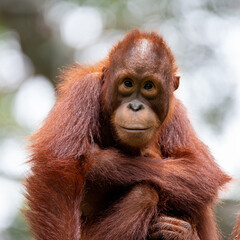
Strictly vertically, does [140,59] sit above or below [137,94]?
above

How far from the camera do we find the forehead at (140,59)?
419 centimetres

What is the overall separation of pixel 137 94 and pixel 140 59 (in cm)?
28

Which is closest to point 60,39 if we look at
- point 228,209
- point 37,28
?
point 37,28

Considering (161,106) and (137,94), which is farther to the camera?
(161,106)

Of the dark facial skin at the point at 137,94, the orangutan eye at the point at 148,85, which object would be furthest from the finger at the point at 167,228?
the orangutan eye at the point at 148,85

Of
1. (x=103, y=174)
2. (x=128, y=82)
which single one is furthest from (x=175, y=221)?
(x=128, y=82)

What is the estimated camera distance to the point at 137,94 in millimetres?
4207

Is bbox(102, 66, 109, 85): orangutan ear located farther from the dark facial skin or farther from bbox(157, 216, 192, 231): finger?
bbox(157, 216, 192, 231): finger

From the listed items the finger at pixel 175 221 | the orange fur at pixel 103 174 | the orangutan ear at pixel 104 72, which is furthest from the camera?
the orangutan ear at pixel 104 72

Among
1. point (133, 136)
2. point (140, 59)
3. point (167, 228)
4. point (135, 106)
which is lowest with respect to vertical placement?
point (167, 228)

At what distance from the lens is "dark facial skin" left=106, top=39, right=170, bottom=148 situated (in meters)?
4.11

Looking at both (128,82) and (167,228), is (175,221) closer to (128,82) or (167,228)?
(167,228)

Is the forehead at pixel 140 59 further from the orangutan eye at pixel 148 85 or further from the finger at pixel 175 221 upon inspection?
the finger at pixel 175 221

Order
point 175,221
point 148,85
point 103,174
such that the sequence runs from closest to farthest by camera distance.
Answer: point 103,174 → point 175,221 → point 148,85
